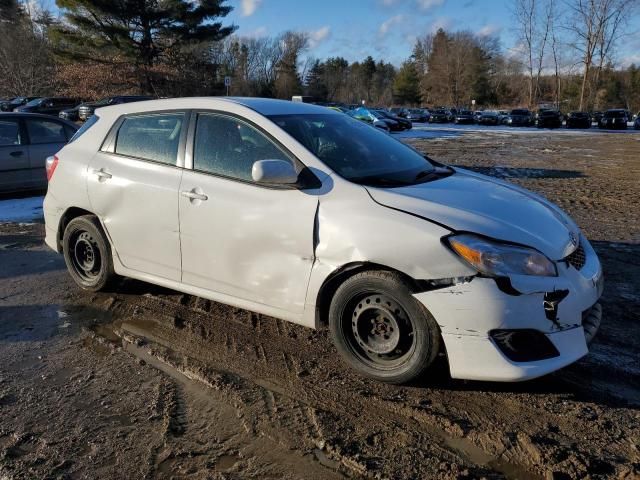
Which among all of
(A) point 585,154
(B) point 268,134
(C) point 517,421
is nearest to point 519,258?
(C) point 517,421

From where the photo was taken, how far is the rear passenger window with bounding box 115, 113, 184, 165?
4.29 m

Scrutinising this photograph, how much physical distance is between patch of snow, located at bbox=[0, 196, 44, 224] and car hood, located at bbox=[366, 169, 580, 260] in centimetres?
672

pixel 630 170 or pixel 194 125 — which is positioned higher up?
pixel 194 125

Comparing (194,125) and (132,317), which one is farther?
(132,317)

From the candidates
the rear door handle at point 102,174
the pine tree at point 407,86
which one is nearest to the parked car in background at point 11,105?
the rear door handle at point 102,174

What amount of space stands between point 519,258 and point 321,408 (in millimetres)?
1414

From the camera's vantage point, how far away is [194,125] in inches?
166

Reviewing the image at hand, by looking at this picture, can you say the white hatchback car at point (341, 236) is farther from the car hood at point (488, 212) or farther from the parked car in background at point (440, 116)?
the parked car in background at point (440, 116)

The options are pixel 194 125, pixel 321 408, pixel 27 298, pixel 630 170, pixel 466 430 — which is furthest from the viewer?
pixel 630 170

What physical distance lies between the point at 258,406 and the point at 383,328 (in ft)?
2.89

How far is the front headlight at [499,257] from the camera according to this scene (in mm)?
3000

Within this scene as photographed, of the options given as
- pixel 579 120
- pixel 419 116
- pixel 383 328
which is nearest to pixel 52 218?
pixel 383 328

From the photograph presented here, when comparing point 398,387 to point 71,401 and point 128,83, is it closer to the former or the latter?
point 71,401

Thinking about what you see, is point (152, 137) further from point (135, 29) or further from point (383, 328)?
point (135, 29)
